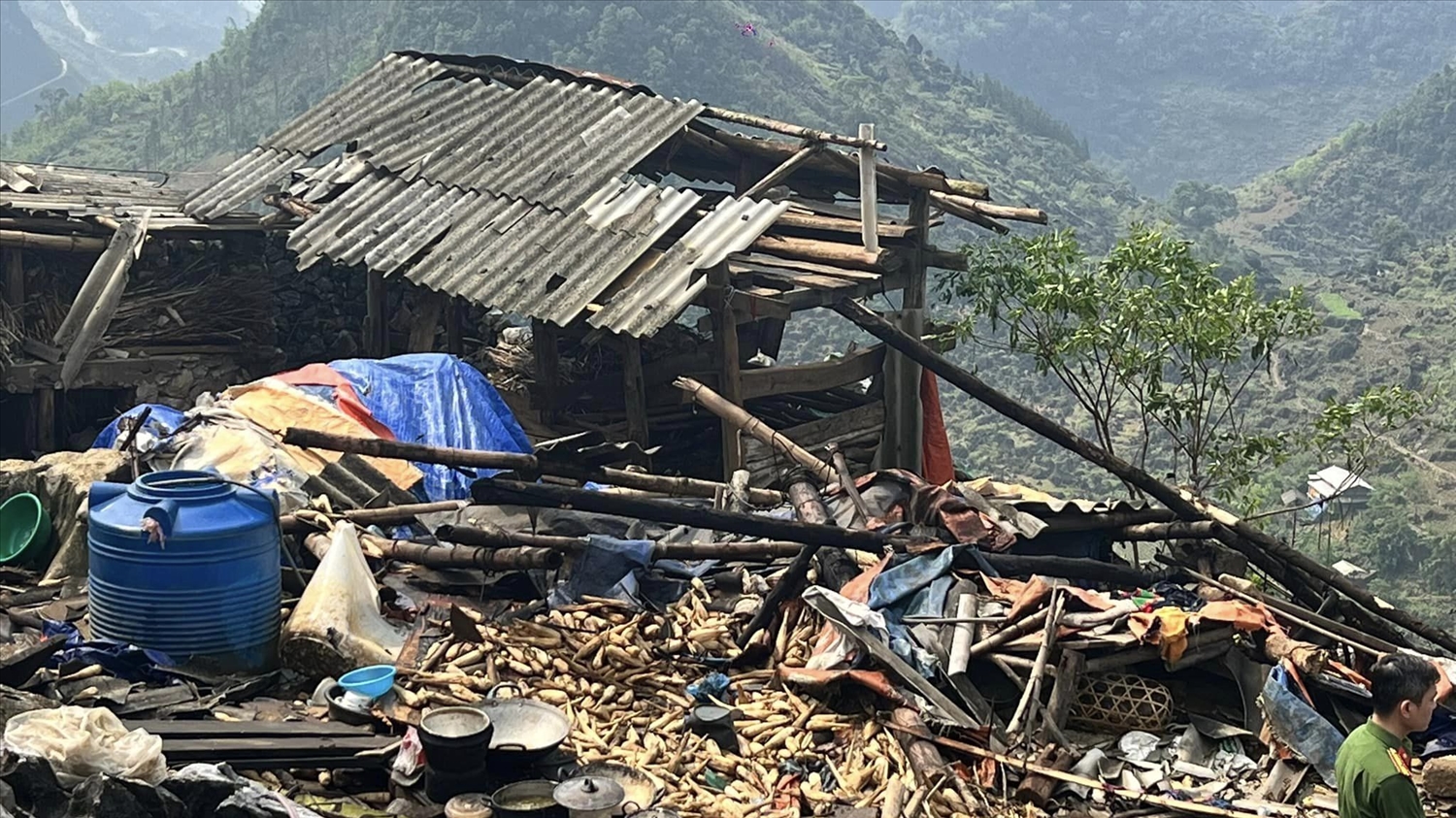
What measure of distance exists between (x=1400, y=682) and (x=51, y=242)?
1239cm

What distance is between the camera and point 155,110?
201 ft

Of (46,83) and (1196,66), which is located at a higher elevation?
(1196,66)

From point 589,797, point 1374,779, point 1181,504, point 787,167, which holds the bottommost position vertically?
point 1181,504

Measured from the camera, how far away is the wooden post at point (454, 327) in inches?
533

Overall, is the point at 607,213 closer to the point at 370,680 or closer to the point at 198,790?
the point at 370,680

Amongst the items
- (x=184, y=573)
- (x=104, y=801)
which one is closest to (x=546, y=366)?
(x=184, y=573)

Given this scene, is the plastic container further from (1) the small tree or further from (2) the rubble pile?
(1) the small tree

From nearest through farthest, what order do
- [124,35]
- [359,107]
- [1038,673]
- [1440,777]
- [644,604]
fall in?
[1440,777], [1038,673], [644,604], [359,107], [124,35]

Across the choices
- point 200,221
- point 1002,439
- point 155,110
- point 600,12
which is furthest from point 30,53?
point 200,221

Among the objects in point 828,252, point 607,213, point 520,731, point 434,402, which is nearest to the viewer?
point 520,731

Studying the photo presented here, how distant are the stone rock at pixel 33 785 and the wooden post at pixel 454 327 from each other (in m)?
9.25

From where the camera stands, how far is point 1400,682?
4281 millimetres

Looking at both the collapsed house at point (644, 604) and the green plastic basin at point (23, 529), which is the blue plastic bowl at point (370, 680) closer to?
the collapsed house at point (644, 604)

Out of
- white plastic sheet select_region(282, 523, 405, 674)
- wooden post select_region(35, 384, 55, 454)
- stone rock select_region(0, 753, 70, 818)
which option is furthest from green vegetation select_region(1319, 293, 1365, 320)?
stone rock select_region(0, 753, 70, 818)
